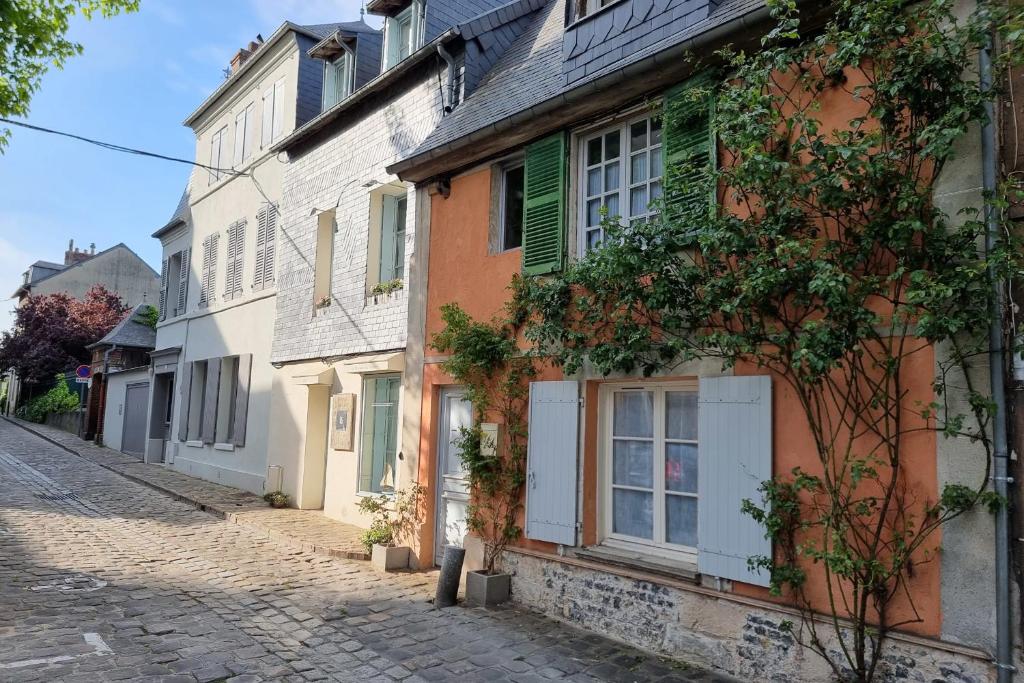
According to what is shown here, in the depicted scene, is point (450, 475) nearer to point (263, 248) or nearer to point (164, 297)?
point (263, 248)

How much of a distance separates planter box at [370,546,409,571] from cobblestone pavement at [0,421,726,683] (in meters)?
0.19

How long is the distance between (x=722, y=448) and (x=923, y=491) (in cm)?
137

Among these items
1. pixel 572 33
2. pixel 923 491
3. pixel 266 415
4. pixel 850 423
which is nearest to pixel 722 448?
pixel 850 423

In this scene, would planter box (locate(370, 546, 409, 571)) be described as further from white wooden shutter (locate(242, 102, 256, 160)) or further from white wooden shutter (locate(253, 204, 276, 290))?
white wooden shutter (locate(242, 102, 256, 160))

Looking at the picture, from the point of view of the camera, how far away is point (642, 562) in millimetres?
5992

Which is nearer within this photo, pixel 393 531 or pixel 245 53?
pixel 393 531

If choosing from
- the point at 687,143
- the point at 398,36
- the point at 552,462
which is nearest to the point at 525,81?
the point at 687,143

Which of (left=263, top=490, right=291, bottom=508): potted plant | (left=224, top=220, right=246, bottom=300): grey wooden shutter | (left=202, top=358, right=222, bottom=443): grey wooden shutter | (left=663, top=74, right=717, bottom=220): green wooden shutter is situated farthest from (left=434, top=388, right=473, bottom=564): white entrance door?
(left=202, top=358, right=222, bottom=443): grey wooden shutter

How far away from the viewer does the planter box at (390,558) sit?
8414 millimetres

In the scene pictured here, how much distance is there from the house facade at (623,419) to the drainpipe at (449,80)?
58cm

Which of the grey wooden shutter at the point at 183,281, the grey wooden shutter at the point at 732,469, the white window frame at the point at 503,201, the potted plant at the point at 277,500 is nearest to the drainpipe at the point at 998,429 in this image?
the grey wooden shutter at the point at 732,469

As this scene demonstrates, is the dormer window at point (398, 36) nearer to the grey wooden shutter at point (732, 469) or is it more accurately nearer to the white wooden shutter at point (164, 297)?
the grey wooden shutter at point (732, 469)

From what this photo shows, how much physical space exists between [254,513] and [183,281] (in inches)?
366

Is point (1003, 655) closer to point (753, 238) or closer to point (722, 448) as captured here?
point (722, 448)
